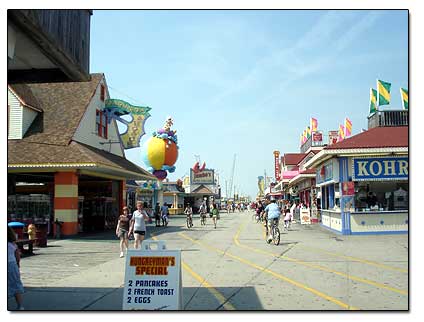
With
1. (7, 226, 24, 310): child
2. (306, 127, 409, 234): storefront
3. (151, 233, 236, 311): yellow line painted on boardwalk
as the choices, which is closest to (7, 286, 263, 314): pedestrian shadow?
(151, 233, 236, 311): yellow line painted on boardwalk

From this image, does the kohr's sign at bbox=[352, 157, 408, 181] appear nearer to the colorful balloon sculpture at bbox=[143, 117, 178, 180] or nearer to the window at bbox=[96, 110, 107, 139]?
the window at bbox=[96, 110, 107, 139]

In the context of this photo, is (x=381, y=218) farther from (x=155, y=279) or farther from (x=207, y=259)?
(x=155, y=279)

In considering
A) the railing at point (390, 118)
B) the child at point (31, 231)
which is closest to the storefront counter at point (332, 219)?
the railing at point (390, 118)

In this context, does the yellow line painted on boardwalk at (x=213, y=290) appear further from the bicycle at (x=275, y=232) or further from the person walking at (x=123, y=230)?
the bicycle at (x=275, y=232)

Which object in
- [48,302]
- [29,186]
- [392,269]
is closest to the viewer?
[48,302]

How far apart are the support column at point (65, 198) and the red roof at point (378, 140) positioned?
12.2m

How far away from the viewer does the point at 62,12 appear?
284 inches

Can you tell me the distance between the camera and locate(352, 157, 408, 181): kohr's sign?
786 inches

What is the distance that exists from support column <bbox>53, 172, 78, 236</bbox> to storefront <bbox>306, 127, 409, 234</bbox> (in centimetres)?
1203

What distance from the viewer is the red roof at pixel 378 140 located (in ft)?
65.2

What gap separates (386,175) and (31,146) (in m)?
16.5

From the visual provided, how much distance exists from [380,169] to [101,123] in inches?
604

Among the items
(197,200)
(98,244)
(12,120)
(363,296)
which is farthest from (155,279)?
(197,200)

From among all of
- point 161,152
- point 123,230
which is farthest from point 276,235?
point 161,152
